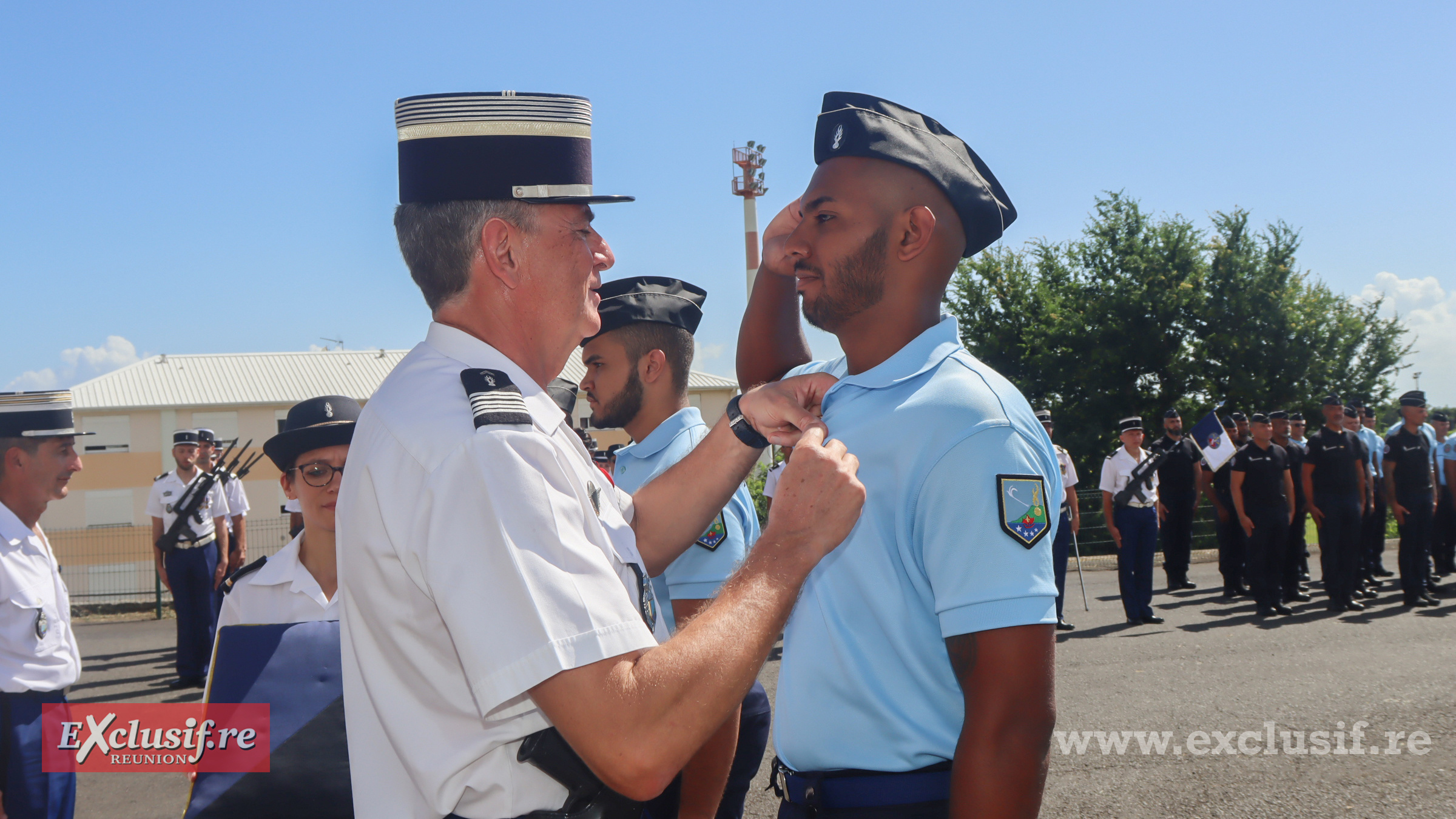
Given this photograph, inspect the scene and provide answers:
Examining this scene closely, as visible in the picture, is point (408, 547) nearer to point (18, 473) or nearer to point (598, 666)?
point (598, 666)

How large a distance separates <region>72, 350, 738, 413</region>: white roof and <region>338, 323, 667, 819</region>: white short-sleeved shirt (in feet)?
114

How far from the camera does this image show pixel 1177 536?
13.1 meters

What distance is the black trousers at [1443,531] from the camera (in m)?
13.0

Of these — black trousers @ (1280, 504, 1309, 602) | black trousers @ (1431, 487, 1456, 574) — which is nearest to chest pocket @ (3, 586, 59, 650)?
black trousers @ (1280, 504, 1309, 602)

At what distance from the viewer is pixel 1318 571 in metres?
15.1

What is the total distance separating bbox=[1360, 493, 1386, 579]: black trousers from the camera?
1234 centimetres

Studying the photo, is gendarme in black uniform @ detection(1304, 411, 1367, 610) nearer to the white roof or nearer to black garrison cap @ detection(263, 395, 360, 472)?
black garrison cap @ detection(263, 395, 360, 472)

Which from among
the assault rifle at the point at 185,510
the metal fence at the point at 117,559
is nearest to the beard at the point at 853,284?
the assault rifle at the point at 185,510

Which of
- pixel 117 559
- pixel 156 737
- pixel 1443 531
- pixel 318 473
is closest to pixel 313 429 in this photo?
pixel 318 473

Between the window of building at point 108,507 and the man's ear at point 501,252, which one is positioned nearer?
the man's ear at point 501,252

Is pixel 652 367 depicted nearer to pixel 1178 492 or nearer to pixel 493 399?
pixel 493 399

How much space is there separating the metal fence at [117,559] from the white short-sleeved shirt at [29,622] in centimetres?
1209

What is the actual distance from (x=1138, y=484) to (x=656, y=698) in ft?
35.6

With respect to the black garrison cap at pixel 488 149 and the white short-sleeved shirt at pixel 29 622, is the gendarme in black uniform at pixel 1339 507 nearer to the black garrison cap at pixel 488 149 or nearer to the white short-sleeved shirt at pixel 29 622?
the black garrison cap at pixel 488 149
